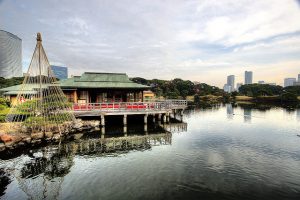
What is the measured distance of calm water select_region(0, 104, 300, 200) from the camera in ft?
45.0

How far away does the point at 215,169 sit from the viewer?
56.7ft

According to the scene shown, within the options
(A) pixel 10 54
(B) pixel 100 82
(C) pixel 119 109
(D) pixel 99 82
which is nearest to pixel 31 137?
(C) pixel 119 109

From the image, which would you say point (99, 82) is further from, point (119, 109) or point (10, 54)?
point (10, 54)

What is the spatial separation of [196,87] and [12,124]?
126 metres

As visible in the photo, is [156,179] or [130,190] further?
[156,179]

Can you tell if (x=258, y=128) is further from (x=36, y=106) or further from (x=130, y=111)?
(x=36, y=106)

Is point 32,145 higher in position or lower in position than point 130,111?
lower

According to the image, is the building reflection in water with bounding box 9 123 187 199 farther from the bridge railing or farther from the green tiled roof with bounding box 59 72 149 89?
the green tiled roof with bounding box 59 72 149 89

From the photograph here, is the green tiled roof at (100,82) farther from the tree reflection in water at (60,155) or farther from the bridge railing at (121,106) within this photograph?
the tree reflection in water at (60,155)

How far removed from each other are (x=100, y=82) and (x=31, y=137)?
59.1ft

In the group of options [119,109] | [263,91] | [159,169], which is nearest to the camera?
[159,169]

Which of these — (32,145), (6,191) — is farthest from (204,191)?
(32,145)

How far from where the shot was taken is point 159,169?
17.4 meters

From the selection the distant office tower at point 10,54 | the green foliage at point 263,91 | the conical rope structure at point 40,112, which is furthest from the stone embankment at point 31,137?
the distant office tower at point 10,54
